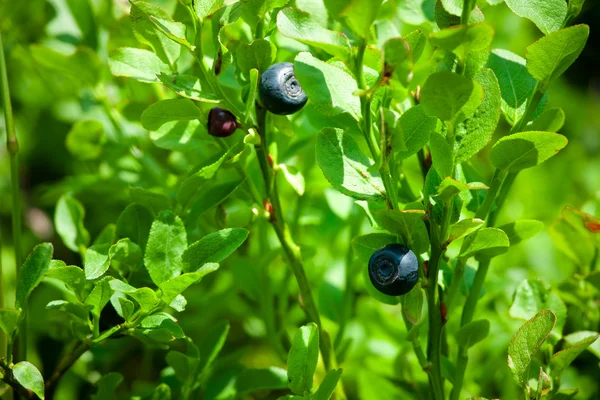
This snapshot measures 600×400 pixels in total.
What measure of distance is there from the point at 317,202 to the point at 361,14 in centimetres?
73

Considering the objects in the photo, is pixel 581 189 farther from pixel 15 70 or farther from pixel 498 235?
pixel 15 70

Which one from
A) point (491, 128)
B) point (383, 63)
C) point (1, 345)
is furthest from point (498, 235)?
point (1, 345)

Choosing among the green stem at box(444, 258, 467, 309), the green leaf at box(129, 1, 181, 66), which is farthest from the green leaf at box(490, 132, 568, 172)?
the green leaf at box(129, 1, 181, 66)

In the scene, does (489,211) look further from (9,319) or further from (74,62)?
(74,62)

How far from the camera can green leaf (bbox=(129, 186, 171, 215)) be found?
0.76 m

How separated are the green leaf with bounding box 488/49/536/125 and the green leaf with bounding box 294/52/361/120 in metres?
0.18

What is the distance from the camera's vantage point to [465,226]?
57 cm

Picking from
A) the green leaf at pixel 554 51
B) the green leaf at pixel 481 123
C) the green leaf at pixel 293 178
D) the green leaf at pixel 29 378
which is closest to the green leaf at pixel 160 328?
the green leaf at pixel 29 378

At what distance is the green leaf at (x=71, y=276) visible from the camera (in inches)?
24.5

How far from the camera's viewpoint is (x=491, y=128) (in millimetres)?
583

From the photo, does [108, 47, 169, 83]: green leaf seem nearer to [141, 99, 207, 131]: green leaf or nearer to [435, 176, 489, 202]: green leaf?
[141, 99, 207, 131]: green leaf

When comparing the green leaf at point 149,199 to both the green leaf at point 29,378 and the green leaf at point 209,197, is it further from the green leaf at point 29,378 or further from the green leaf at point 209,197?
the green leaf at point 29,378

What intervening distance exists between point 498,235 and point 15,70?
141 cm

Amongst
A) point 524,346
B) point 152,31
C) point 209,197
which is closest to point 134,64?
point 152,31
